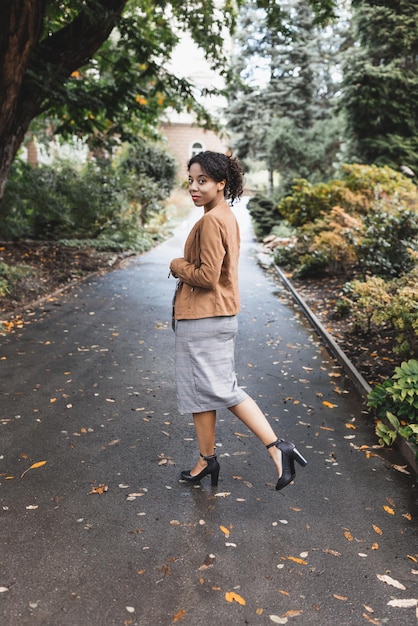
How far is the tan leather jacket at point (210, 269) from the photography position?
3.19m

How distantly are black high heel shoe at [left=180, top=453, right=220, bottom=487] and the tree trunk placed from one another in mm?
6615

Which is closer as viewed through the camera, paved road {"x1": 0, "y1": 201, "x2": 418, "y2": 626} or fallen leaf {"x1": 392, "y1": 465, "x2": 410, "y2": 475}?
paved road {"x1": 0, "y1": 201, "x2": 418, "y2": 626}

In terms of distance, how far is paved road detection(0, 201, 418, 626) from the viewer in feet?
8.79

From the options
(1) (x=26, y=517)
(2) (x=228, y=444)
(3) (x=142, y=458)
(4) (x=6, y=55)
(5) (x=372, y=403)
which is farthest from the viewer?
(4) (x=6, y=55)

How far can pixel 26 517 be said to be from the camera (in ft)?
10.9

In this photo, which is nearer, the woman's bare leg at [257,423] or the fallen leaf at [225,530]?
the fallen leaf at [225,530]

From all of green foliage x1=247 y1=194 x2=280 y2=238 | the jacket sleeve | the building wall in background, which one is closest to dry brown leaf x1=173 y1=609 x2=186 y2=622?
the jacket sleeve

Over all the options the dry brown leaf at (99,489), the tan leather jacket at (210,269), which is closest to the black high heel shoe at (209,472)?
the dry brown leaf at (99,489)

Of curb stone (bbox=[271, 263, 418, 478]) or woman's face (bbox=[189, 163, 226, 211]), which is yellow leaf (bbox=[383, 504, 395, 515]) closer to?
curb stone (bbox=[271, 263, 418, 478])

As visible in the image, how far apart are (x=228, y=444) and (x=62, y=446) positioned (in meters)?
1.33

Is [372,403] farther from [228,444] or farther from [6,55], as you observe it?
[6,55]

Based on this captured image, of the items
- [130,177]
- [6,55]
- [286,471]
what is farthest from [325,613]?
[130,177]

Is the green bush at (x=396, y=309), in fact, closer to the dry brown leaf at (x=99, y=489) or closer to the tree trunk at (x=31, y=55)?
the dry brown leaf at (x=99, y=489)

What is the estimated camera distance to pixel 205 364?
3404 millimetres
